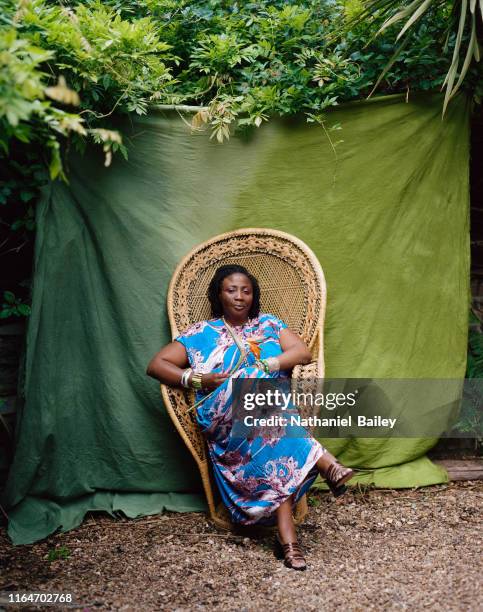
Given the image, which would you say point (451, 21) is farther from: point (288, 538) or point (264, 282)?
point (288, 538)

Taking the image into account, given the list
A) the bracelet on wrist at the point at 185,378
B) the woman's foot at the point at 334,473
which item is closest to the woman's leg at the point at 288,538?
the woman's foot at the point at 334,473

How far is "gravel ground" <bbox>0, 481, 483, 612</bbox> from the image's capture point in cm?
229

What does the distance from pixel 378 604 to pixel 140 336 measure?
5.52 feet

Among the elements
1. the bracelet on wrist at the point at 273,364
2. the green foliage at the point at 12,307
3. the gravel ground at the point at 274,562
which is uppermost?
the green foliage at the point at 12,307

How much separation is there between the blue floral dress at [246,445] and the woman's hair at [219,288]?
79 millimetres

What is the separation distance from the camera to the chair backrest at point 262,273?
3.15 metres

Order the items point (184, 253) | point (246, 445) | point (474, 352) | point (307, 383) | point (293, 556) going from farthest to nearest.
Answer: point (474, 352), point (184, 253), point (307, 383), point (246, 445), point (293, 556)

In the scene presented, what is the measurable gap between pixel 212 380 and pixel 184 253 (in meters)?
0.79

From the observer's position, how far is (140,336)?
3.18 metres

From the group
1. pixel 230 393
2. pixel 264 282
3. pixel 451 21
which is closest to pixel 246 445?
pixel 230 393

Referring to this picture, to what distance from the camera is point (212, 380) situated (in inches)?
110

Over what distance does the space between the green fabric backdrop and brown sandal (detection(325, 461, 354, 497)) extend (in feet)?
2.51

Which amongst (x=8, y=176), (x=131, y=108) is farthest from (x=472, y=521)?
(x=8, y=176)

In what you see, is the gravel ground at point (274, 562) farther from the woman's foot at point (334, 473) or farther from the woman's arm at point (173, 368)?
the woman's arm at point (173, 368)
